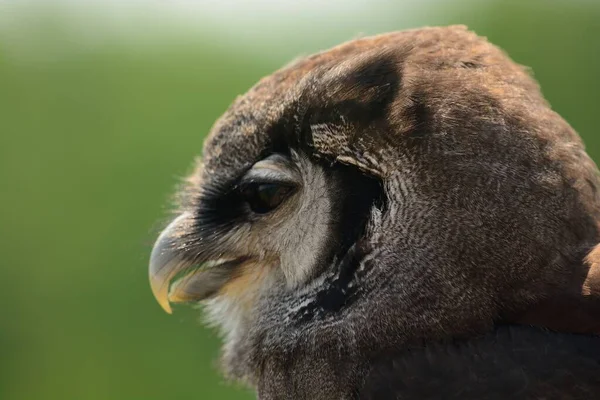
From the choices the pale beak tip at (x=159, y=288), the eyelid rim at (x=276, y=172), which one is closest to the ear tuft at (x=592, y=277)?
the eyelid rim at (x=276, y=172)

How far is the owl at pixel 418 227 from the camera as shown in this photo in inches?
80.1

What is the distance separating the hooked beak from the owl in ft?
0.64

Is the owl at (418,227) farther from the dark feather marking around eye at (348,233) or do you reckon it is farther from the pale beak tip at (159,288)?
the pale beak tip at (159,288)

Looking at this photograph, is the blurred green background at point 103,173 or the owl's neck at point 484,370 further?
the blurred green background at point 103,173

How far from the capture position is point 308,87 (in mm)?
2348

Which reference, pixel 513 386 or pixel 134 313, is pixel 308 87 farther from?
pixel 134 313

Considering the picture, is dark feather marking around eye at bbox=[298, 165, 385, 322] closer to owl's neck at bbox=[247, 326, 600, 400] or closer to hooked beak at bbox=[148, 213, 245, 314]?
owl's neck at bbox=[247, 326, 600, 400]

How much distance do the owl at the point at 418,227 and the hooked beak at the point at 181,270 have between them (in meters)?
0.20

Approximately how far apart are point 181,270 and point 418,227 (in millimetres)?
913

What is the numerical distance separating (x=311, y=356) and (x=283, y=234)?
0.38 metres

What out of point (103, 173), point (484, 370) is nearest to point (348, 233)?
point (484, 370)

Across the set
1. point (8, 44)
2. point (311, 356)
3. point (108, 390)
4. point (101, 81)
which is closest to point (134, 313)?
point (108, 390)

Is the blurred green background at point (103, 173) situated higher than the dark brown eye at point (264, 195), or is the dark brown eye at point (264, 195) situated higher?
the dark brown eye at point (264, 195)

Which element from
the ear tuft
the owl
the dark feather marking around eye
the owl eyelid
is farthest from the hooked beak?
the ear tuft
